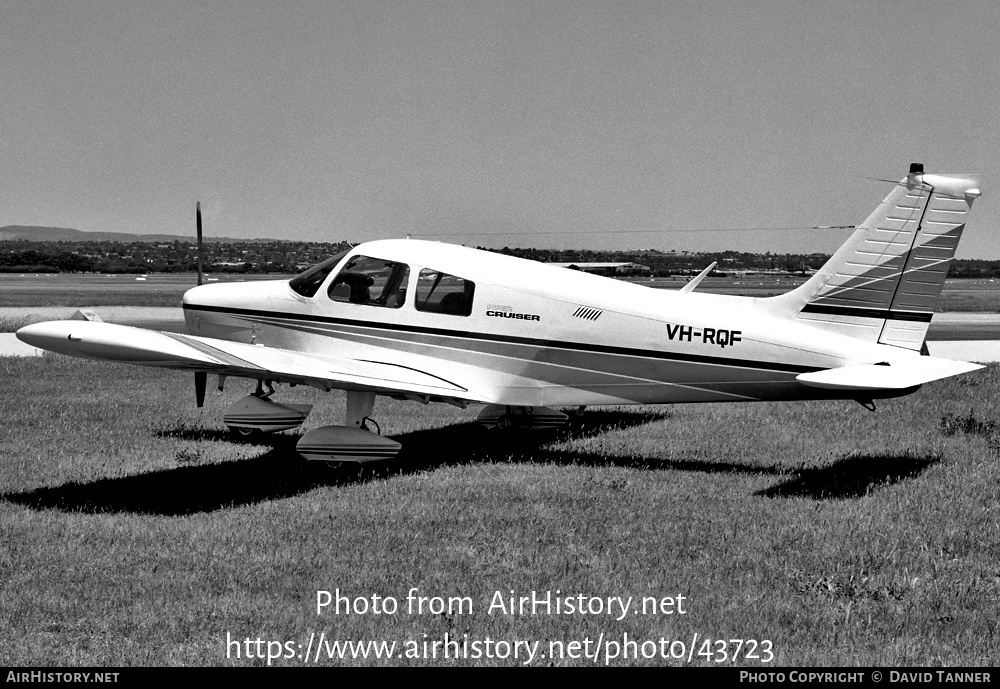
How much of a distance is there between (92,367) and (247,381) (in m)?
3.39

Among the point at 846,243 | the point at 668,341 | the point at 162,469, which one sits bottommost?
the point at 162,469

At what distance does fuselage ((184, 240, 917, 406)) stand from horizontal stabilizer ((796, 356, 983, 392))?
256mm

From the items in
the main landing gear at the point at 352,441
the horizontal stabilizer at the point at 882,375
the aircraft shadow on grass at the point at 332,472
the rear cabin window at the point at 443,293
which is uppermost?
the rear cabin window at the point at 443,293

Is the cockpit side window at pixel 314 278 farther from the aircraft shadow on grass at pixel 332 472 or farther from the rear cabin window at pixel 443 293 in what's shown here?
the aircraft shadow on grass at pixel 332 472

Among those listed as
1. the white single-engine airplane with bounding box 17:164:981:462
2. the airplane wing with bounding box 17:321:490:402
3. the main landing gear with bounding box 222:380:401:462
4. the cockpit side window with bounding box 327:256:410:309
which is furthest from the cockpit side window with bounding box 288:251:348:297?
the main landing gear with bounding box 222:380:401:462

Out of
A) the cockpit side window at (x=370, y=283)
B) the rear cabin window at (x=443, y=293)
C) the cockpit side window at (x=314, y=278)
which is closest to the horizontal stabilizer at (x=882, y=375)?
the rear cabin window at (x=443, y=293)

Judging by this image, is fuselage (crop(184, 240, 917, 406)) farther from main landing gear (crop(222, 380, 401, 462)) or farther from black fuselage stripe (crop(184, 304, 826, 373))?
main landing gear (crop(222, 380, 401, 462))

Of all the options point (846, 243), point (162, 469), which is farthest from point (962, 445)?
point (162, 469)

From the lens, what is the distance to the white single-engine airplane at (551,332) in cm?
938

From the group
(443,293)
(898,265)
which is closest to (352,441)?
(443,293)

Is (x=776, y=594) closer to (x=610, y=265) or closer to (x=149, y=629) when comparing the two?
(x=149, y=629)

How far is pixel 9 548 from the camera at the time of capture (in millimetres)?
7359

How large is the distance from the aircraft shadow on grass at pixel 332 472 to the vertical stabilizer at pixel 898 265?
1553 mm

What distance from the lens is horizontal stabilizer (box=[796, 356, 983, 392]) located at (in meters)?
8.42
